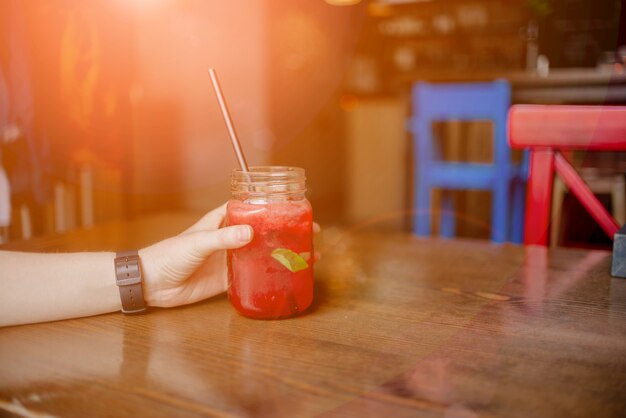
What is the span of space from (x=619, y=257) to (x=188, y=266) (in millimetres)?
744

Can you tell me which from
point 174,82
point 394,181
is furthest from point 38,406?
point 394,181

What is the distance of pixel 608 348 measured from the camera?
70 centimetres

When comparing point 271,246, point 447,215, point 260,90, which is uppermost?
point 260,90

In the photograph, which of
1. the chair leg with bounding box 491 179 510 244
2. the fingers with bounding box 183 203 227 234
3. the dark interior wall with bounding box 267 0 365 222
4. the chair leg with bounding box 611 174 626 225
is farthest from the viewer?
the dark interior wall with bounding box 267 0 365 222

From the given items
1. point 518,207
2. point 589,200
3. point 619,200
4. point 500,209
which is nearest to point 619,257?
point 589,200

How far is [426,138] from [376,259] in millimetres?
2045

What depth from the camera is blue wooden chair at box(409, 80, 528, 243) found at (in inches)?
111

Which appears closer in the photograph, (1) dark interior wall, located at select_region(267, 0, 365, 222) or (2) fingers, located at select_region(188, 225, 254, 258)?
(2) fingers, located at select_region(188, 225, 254, 258)

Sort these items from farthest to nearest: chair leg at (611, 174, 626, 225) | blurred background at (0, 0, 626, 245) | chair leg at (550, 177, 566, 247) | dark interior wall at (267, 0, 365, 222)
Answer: dark interior wall at (267, 0, 365, 222)
blurred background at (0, 0, 626, 245)
chair leg at (611, 174, 626, 225)
chair leg at (550, 177, 566, 247)

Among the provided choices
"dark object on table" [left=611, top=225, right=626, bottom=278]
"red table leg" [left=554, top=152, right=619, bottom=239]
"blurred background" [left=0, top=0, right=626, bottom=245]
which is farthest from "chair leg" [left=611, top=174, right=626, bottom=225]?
"dark object on table" [left=611, top=225, right=626, bottom=278]

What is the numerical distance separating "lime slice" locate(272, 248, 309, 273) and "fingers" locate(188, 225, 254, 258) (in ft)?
0.14

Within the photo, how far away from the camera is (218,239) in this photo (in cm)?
78

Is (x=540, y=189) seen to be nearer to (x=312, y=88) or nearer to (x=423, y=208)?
(x=423, y=208)

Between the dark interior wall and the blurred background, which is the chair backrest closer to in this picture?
the blurred background
